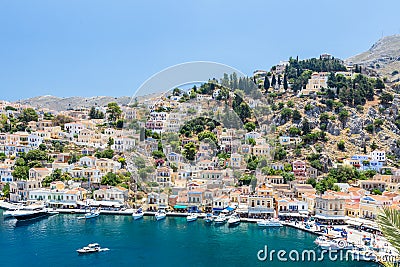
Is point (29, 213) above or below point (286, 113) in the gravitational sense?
below

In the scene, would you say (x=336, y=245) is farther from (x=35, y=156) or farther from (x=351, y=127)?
(x=35, y=156)

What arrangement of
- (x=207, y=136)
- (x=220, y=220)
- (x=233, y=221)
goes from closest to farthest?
(x=233, y=221)
(x=220, y=220)
(x=207, y=136)

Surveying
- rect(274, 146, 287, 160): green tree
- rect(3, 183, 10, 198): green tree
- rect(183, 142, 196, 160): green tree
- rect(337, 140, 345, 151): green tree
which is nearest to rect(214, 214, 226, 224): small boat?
rect(183, 142, 196, 160): green tree

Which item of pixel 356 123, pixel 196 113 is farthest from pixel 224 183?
pixel 356 123

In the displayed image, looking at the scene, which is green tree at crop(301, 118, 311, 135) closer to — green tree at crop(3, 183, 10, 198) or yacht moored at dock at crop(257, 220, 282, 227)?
yacht moored at dock at crop(257, 220, 282, 227)

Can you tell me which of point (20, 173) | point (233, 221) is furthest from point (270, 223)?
point (20, 173)

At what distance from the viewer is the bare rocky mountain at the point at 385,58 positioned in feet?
111

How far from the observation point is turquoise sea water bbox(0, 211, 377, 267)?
832 cm

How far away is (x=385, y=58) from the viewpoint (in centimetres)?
4022

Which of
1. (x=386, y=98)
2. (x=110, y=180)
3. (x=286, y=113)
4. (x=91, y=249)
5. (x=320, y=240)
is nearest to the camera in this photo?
(x=91, y=249)

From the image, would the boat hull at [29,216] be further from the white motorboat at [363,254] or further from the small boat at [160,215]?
the white motorboat at [363,254]

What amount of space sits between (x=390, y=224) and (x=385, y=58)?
42732 mm

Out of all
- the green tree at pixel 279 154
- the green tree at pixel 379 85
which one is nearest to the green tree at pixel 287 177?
the green tree at pixel 279 154

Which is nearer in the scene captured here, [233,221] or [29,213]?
[233,221]
